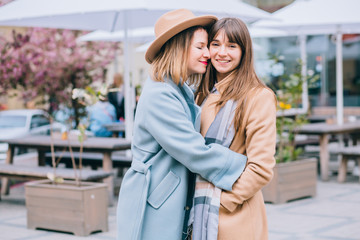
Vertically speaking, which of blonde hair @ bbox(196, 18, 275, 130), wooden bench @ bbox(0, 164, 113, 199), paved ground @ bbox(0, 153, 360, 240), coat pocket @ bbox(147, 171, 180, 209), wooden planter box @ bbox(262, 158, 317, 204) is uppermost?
blonde hair @ bbox(196, 18, 275, 130)

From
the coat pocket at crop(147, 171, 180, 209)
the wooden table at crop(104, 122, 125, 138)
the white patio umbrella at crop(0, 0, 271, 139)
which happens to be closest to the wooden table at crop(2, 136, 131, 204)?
the white patio umbrella at crop(0, 0, 271, 139)

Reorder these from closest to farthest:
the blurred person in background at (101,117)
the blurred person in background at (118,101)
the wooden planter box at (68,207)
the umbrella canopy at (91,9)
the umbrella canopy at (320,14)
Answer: the wooden planter box at (68,207)
the umbrella canopy at (91,9)
the umbrella canopy at (320,14)
the blurred person in background at (101,117)
the blurred person in background at (118,101)

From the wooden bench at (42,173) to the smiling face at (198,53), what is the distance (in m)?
3.93

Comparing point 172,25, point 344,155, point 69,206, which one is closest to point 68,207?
point 69,206

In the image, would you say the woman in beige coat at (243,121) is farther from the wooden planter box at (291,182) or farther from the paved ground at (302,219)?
the wooden planter box at (291,182)

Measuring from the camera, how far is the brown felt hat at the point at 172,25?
9.06 feet

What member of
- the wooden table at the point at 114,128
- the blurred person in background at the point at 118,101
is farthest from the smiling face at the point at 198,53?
the blurred person in background at the point at 118,101

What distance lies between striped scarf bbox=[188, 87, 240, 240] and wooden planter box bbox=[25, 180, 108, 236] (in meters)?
3.36

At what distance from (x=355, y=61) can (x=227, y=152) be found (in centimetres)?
1952

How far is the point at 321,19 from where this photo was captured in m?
9.31

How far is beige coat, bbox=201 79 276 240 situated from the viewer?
2686 millimetres

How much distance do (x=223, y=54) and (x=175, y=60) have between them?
0.79 feet

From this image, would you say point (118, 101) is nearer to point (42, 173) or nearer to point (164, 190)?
point (42, 173)

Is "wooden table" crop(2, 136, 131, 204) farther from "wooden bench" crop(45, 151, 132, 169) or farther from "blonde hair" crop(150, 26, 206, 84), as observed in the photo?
"blonde hair" crop(150, 26, 206, 84)
